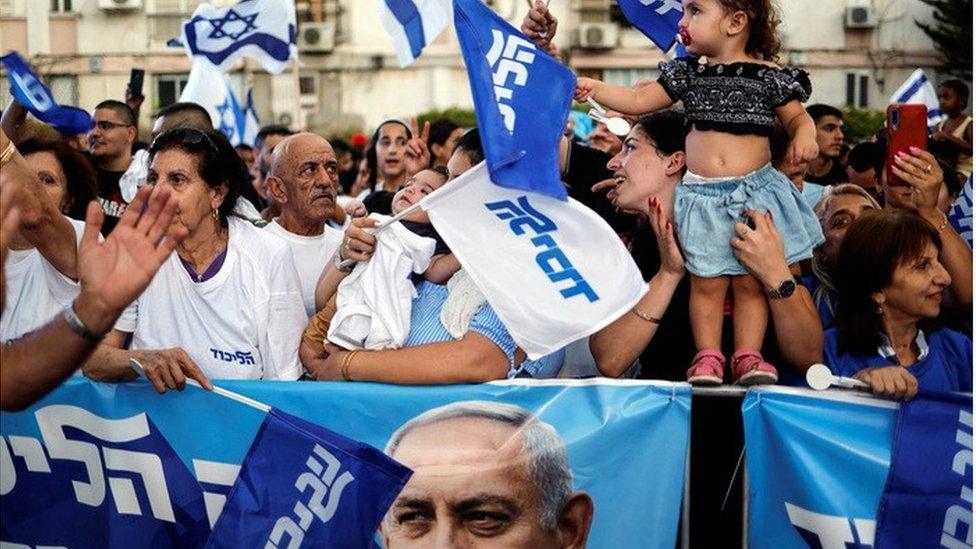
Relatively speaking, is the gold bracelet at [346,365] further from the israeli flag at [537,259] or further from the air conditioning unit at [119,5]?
the air conditioning unit at [119,5]

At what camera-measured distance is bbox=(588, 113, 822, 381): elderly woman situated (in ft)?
15.3

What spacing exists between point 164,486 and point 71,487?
31 cm

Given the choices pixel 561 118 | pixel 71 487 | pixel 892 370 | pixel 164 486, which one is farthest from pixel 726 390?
pixel 71 487

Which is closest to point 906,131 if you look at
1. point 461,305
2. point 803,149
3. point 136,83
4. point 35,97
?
point 803,149

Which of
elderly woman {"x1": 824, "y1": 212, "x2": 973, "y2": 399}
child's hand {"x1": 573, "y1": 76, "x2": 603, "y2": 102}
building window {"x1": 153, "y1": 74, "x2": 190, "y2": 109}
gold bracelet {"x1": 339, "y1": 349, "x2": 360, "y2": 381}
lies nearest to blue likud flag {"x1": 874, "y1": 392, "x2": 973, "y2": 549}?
elderly woman {"x1": 824, "y1": 212, "x2": 973, "y2": 399}

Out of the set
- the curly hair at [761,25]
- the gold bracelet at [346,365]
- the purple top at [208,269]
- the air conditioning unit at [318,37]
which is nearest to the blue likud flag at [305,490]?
the gold bracelet at [346,365]

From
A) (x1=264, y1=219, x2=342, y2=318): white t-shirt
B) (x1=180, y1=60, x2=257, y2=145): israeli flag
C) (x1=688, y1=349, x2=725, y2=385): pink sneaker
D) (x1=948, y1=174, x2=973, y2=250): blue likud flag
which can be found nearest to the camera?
(x1=688, y1=349, x2=725, y2=385): pink sneaker

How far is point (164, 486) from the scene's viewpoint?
15.0ft

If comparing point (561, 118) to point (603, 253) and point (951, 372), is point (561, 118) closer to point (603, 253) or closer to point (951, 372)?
point (603, 253)

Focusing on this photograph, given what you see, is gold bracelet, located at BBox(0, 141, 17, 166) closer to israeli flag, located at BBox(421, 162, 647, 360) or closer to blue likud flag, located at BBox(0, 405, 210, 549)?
blue likud flag, located at BBox(0, 405, 210, 549)

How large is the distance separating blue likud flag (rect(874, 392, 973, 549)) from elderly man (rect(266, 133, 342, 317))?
2.60 meters

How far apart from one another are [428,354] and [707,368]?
0.83 meters

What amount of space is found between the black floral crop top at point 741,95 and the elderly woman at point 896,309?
0.46 m

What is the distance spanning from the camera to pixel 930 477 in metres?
4.25
